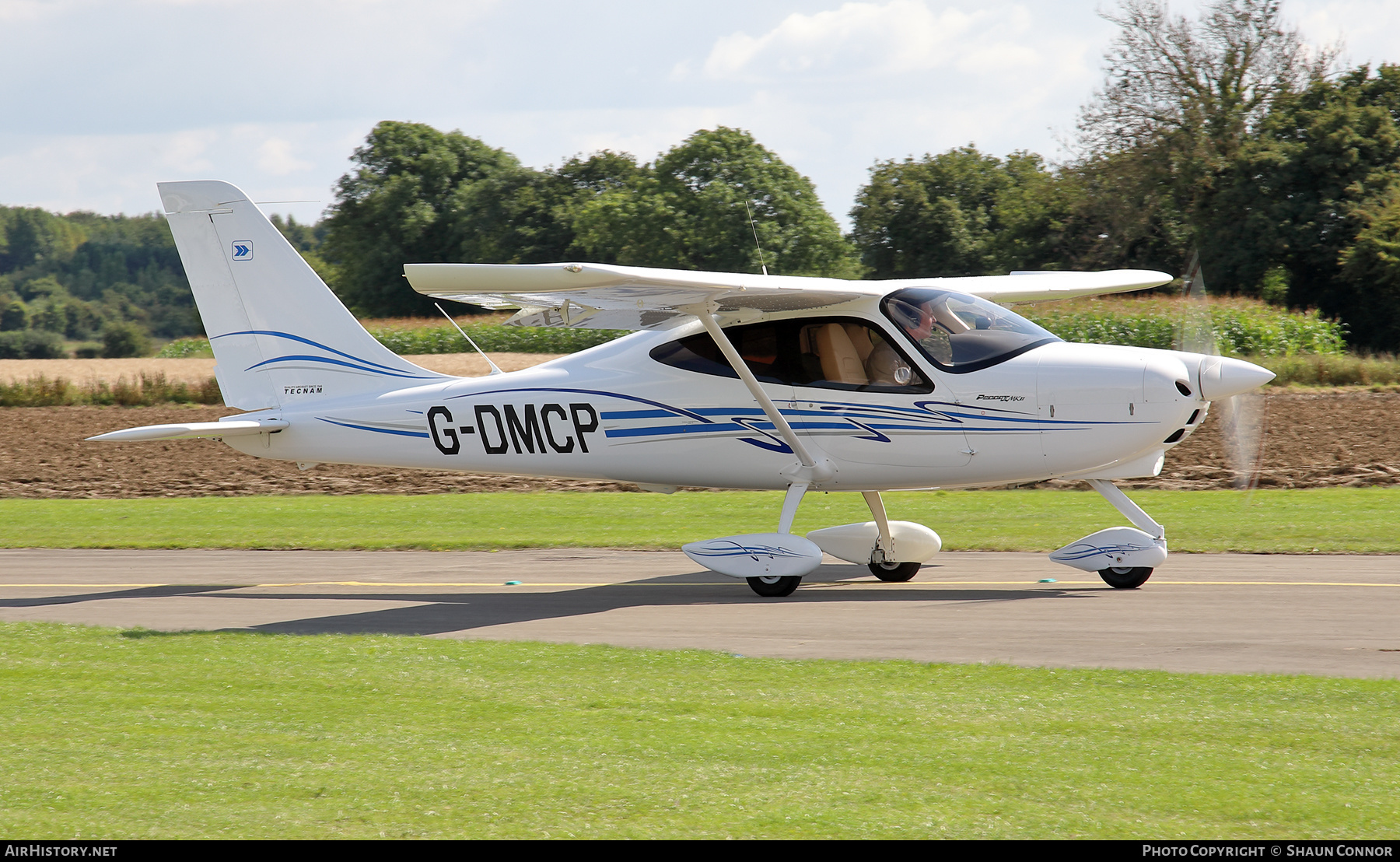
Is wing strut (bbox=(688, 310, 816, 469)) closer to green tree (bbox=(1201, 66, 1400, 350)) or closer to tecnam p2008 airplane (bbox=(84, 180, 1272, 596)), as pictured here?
tecnam p2008 airplane (bbox=(84, 180, 1272, 596))

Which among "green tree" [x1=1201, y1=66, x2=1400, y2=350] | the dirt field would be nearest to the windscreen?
the dirt field

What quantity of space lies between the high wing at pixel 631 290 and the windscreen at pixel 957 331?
271 mm

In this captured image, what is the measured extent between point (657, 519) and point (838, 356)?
5.85 metres

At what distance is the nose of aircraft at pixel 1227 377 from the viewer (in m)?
9.66

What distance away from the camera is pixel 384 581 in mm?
12312

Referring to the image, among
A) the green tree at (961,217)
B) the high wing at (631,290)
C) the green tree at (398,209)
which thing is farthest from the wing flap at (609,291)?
the green tree at (398,209)

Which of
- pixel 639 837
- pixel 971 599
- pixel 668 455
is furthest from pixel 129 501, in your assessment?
pixel 639 837

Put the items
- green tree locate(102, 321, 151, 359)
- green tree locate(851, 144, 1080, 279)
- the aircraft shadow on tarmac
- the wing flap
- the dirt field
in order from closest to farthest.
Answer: the wing flap, the aircraft shadow on tarmac, the dirt field, green tree locate(851, 144, 1080, 279), green tree locate(102, 321, 151, 359)

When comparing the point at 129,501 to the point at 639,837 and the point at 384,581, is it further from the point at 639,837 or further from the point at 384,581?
the point at 639,837

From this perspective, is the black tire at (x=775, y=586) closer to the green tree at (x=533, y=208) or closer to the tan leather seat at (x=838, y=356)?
the tan leather seat at (x=838, y=356)

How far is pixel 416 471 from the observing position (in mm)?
17547

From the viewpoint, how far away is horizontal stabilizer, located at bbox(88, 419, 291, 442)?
10961mm

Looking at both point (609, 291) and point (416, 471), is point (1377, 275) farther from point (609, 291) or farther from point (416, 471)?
point (609, 291)

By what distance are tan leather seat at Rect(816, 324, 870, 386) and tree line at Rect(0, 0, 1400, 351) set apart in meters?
13.8
